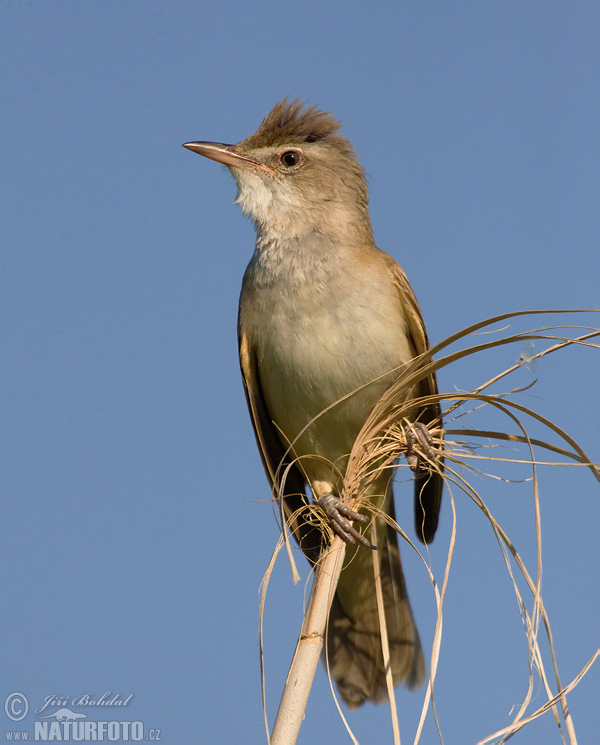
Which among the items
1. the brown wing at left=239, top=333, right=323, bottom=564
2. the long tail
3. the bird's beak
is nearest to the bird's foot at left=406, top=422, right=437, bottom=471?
the brown wing at left=239, top=333, right=323, bottom=564

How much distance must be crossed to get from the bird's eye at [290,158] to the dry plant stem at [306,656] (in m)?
2.93

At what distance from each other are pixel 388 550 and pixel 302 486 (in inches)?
27.1

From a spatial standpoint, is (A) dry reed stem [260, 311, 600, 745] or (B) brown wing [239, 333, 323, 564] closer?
(A) dry reed stem [260, 311, 600, 745]

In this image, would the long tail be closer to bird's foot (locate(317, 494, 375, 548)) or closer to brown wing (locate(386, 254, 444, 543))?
brown wing (locate(386, 254, 444, 543))

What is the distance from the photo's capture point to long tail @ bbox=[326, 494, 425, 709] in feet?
15.1

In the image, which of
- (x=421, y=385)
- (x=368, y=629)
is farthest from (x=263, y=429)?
(x=368, y=629)

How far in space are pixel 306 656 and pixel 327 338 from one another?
6.97 feet

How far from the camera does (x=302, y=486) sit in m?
4.82

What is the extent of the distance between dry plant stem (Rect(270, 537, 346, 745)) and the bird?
1.34 m

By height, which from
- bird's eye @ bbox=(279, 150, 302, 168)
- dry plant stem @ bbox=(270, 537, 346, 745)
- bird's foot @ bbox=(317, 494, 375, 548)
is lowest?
dry plant stem @ bbox=(270, 537, 346, 745)

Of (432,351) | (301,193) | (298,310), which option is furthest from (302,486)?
(432,351)

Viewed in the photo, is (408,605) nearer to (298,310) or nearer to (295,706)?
(298,310)

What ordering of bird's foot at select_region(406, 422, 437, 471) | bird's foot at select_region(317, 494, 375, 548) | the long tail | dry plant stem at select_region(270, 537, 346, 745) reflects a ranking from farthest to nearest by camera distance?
the long tail, bird's foot at select_region(406, 422, 437, 471), bird's foot at select_region(317, 494, 375, 548), dry plant stem at select_region(270, 537, 346, 745)

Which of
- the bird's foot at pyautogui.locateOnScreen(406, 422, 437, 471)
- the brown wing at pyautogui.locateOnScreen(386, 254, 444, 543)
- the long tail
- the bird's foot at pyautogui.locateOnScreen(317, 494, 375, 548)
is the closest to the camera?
the bird's foot at pyautogui.locateOnScreen(317, 494, 375, 548)
